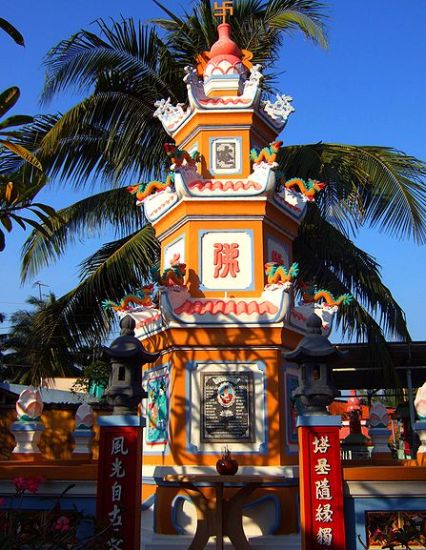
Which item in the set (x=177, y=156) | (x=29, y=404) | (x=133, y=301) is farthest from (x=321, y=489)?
(x=29, y=404)

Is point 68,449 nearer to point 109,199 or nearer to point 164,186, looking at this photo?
point 109,199

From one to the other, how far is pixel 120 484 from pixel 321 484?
2.24 metres

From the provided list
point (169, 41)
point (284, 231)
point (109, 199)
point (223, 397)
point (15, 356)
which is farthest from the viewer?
point (15, 356)

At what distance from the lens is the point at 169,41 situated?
48.0 feet

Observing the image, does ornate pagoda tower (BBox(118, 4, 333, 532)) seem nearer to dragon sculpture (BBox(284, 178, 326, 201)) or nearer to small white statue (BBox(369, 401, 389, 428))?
dragon sculpture (BBox(284, 178, 326, 201))

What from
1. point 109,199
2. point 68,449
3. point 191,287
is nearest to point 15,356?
point 68,449

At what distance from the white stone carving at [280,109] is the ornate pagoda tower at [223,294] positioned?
19mm

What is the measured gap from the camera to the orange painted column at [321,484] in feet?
21.1

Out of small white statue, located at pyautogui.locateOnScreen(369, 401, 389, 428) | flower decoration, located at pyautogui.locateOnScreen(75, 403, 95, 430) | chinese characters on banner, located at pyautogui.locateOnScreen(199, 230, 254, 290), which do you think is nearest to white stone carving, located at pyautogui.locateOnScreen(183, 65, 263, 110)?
chinese characters on banner, located at pyautogui.locateOnScreen(199, 230, 254, 290)

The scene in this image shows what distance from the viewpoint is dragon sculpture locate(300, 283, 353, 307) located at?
9891 mm

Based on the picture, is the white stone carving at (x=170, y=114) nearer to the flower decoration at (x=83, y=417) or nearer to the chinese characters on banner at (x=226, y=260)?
the chinese characters on banner at (x=226, y=260)

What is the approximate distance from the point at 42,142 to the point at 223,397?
7156 millimetres

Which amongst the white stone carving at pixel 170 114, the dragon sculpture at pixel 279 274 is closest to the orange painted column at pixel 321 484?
the dragon sculpture at pixel 279 274

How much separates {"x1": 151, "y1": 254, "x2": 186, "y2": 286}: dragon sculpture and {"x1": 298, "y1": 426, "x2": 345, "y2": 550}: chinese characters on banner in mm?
3258
